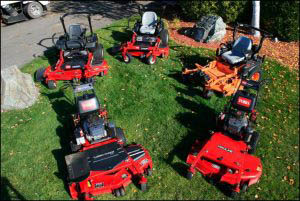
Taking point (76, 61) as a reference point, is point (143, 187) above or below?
below

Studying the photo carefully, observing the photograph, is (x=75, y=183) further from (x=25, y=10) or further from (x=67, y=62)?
(x=25, y=10)

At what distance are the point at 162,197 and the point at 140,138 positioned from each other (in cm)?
223

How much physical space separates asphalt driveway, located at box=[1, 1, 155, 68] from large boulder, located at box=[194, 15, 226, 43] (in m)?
6.14

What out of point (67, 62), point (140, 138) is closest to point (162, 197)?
point (140, 138)

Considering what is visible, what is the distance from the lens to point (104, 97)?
10836 millimetres

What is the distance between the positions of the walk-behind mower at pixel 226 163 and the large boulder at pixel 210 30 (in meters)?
7.96

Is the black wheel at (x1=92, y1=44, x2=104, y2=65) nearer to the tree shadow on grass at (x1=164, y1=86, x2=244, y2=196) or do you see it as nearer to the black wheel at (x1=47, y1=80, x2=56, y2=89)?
the black wheel at (x1=47, y1=80, x2=56, y2=89)

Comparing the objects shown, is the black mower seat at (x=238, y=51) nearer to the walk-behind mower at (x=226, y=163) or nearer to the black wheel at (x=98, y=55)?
the walk-behind mower at (x=226, y=163)

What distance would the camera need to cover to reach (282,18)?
1477 cm

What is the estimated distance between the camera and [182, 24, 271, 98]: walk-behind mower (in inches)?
415

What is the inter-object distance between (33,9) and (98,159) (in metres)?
14.9

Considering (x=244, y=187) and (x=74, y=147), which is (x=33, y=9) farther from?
(x=244, y=187)

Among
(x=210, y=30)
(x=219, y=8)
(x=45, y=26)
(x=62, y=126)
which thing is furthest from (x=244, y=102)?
(x=45, y=26)

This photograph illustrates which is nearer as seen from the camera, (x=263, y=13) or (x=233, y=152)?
(x=233, y=152)
